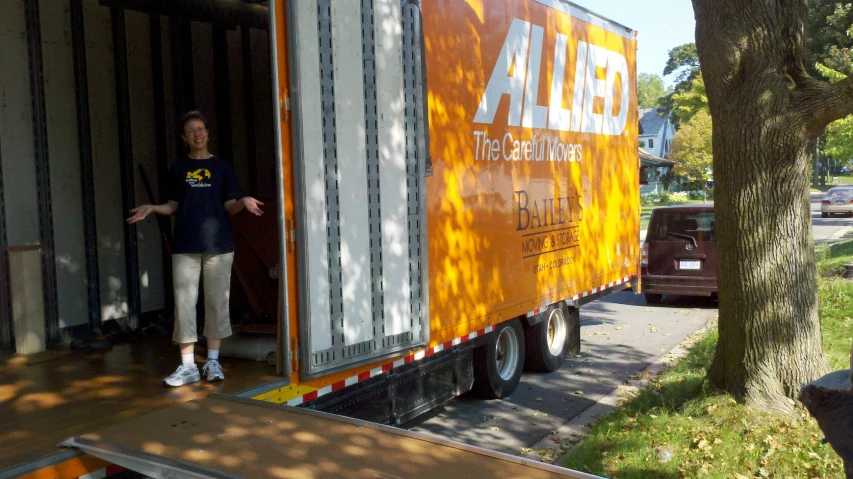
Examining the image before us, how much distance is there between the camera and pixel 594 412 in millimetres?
7414

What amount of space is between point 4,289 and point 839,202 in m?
39.4

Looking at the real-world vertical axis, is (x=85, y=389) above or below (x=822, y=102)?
below

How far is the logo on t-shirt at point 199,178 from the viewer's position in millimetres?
4957

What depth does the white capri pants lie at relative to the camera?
4871 mm

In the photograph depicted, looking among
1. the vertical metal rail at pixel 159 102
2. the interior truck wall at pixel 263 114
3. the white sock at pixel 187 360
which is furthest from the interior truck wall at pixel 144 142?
the white sock at pixel 187 360

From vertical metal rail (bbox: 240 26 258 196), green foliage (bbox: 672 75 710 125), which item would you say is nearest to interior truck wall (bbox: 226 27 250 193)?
vertical metal rail (bbox: 240 26 258 196)

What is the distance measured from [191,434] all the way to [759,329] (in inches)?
175

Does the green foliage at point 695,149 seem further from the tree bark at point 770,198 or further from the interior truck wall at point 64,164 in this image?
the interior truck wall at point 64,164

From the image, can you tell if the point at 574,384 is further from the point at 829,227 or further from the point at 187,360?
the point at 829,227

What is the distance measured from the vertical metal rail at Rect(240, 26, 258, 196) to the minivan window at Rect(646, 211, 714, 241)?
8.07m

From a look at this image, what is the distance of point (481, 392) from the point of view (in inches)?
301

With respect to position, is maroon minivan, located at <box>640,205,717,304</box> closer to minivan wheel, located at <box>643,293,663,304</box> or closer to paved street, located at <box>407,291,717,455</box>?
paved street, located at <box>407,291,717,455</box>

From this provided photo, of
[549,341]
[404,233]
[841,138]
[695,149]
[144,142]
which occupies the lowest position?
[549,341]

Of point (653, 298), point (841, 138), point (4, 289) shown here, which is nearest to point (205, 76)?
point (4, 289)
